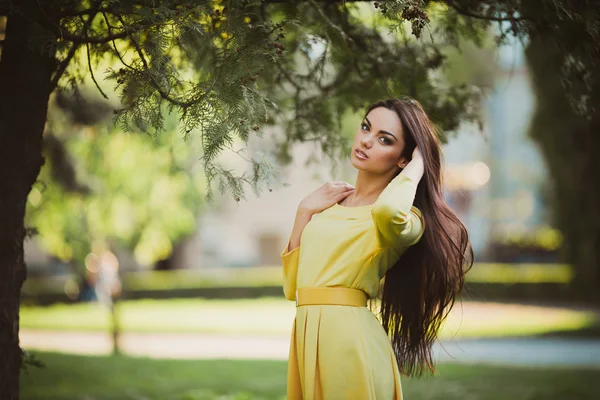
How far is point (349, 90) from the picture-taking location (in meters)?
4.47

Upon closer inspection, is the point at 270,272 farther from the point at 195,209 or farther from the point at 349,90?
the point at 349,90

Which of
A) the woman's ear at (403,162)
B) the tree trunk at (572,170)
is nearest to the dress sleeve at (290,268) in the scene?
the woman's ear at (403,162)

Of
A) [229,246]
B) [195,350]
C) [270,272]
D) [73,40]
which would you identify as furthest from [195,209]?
[229,246]

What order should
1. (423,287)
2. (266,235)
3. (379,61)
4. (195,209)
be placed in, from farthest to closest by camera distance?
(266,235) → (195,209) → (379,61) → (423,287)

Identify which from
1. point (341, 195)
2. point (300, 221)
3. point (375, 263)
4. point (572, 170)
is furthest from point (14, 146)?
point (572, 170)

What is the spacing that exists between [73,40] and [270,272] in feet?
63.2

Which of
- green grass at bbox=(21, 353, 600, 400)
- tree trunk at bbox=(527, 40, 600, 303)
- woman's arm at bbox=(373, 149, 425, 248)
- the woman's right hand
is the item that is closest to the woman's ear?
woman's arm at bbox=(373, 149, 425, 248)

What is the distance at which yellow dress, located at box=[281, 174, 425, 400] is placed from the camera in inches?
111

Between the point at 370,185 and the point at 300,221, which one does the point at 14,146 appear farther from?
the point at 370,185

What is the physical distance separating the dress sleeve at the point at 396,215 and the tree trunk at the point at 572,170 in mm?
10924

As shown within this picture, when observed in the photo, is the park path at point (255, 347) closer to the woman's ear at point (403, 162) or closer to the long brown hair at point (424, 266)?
the long brown hair at point (424, 266)

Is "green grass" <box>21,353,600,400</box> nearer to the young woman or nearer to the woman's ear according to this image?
the young woman

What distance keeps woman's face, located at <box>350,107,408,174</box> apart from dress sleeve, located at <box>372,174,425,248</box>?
19 centimetres

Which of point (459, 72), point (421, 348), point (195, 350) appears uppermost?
point (459, 72)
